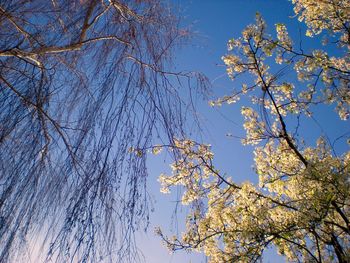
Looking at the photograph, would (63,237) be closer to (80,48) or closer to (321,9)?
(80,48)

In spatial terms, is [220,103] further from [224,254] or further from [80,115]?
[80,115]

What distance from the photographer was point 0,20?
2.44 m

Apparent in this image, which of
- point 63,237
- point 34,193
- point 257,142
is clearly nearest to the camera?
point 63,237

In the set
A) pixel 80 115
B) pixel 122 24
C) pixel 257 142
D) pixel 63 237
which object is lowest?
pixel 63 237

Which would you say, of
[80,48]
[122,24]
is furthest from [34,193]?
[122,24]

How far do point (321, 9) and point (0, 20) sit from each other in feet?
19.5

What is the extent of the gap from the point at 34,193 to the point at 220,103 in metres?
5.53

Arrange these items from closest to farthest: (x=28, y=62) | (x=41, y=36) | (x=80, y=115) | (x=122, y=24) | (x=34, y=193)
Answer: (x=34, y=193), (x=80, y=115), (x=28, y=62), (x=41, y=36), (x=122, y=24)

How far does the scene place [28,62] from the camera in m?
2.50

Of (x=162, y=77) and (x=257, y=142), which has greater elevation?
(x=257, y=142)

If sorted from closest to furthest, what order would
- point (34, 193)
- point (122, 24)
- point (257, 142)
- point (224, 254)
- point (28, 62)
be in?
1. point (34, 193)
2. point (28, 62)
3. point (122, 24)
4. point (224, 254)
5. point (257, 142)

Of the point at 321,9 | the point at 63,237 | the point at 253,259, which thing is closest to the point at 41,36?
the point at 63,237

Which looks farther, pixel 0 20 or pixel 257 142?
pixel 257 142

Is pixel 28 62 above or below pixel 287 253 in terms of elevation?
below
